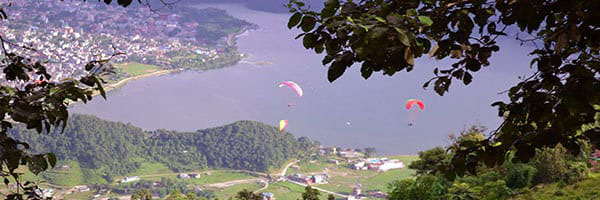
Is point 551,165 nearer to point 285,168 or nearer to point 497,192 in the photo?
point 497,192

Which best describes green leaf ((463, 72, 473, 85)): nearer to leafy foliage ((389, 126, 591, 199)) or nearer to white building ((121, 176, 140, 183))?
leafy foliage ((389, 126, 591, 199))

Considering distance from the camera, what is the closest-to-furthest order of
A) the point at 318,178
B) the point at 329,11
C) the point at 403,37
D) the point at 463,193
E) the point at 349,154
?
the point at 403,37
the point at 329,11
the point at 463,193
the point at 318,178
the point at 349,154

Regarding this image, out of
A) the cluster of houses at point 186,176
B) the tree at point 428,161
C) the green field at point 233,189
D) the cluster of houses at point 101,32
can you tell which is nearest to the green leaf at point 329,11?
the tree at point 428,161

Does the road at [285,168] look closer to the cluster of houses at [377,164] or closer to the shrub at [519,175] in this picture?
the cluster of houses at [377,164]

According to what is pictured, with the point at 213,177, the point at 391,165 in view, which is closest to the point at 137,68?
the point at 213,177

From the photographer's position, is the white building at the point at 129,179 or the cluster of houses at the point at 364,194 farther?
the white building at the point at 129,179

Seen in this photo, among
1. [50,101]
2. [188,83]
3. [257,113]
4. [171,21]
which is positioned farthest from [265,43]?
[50,101]
